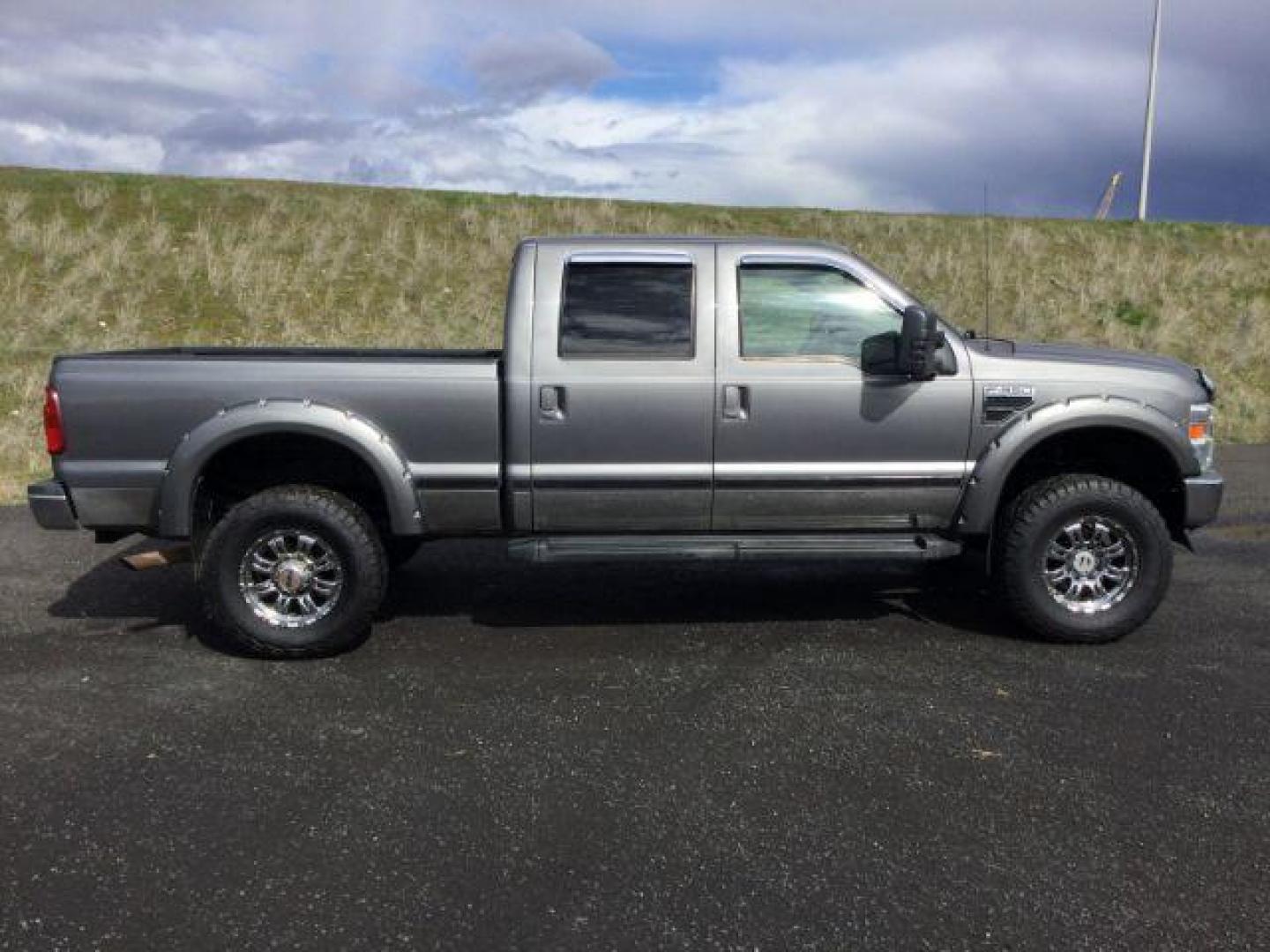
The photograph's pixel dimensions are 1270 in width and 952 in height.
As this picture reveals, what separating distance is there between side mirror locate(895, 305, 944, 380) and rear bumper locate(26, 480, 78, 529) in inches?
161

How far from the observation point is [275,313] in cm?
1856

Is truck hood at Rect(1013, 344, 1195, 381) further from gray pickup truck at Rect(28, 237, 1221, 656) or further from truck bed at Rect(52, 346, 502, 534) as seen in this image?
truck bed at Rect(52, 346, 502, 534)

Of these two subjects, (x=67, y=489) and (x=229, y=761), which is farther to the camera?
(x=67, y=489)

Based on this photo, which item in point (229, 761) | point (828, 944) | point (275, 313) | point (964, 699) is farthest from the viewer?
point (275, 313)

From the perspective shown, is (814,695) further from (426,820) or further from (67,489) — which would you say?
(67,489)

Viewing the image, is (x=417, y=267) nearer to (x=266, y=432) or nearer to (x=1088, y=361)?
(x=266, y=432)

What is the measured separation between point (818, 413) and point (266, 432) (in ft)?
8.81

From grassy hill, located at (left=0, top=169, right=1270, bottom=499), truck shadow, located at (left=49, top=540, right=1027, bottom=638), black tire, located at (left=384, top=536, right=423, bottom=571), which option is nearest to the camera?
truck shadow, located at (left=49, top=540, right=1027, bottom=638)

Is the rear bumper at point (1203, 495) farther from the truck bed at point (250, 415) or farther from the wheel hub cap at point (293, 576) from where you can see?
the wheel hub cap at point (293, 576)

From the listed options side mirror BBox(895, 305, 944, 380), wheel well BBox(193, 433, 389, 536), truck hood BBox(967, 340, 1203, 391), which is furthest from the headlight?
wheel well BBox(193, 433, 389, 536)

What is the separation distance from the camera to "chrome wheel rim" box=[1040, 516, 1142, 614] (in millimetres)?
5656

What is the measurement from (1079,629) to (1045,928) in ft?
9.27

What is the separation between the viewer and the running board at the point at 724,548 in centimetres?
544

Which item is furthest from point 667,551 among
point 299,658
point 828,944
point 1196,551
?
point 1196,551
